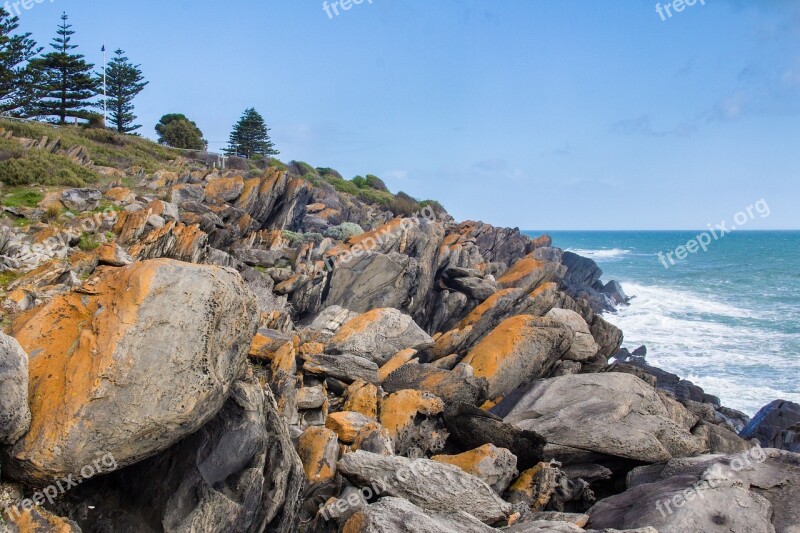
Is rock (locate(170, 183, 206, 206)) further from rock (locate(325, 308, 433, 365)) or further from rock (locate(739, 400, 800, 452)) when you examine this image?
rock (locate(739, 400, 800, 452))

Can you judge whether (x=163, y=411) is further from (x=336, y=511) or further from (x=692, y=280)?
(x=692, y=280)

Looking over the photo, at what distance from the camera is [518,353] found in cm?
1666

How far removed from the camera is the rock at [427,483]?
880 cm

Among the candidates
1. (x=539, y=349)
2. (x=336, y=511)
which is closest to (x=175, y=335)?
(x=336, y=511)

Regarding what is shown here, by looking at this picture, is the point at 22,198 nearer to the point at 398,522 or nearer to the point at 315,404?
the point at 315,404

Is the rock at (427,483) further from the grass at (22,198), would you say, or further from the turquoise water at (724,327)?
the turquoise water at (724,327)

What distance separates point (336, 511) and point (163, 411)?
3.49m

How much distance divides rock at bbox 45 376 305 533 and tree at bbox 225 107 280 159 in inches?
2820

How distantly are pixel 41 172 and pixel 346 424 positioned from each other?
2370 centimetres

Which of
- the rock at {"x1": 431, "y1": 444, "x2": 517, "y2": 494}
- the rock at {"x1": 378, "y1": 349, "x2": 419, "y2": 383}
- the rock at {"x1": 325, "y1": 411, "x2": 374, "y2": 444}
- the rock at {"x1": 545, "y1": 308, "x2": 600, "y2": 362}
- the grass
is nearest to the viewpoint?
the rock at {"x1": 431, "y1": 444, "x2": 517, "y2": 494}

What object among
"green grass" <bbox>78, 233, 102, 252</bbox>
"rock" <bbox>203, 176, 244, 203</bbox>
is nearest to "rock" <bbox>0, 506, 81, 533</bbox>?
"green grass" <bbox>78, 233, 102, 252</bbox>

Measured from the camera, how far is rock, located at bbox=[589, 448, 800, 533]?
27.8 ft

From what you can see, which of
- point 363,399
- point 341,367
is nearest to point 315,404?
point 363,399

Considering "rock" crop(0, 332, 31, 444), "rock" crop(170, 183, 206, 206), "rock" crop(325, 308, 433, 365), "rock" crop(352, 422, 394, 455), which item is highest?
"rock" crop(170, 183, 206, 206)
